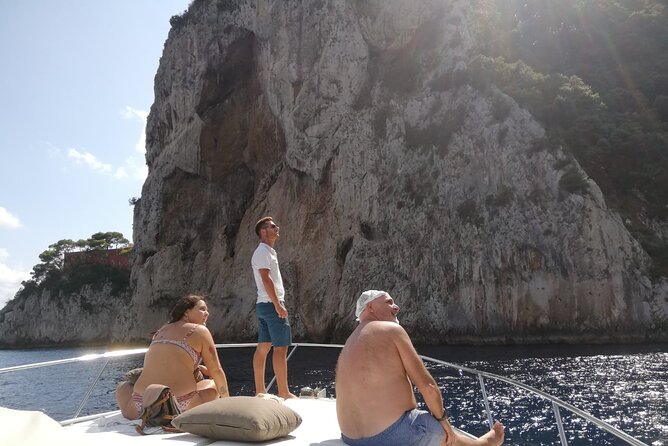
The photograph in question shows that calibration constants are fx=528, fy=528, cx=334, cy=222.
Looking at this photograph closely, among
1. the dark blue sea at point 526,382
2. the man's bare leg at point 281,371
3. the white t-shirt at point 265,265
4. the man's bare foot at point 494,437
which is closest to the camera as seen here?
the man's bare foot at point 494,437

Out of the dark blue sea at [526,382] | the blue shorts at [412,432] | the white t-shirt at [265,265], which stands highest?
the white t-shirt at [265,265]

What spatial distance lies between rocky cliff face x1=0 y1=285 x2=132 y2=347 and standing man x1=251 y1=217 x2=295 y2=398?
198ft

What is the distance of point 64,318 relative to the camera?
6525 centimetres

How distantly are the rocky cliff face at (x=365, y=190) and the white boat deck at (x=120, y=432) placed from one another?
26453mm

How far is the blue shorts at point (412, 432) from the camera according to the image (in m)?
3.06

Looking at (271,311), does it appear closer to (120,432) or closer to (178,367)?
(178,367)

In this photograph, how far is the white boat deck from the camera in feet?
6.34

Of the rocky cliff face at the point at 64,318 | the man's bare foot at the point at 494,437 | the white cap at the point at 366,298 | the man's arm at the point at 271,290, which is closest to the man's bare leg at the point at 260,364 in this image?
the man's arm at the point at 271,290

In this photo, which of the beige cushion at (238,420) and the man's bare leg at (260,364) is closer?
the beige cushion at (238,420)

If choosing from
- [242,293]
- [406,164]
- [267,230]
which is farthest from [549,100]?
[267,230]

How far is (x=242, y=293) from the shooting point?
133 feet

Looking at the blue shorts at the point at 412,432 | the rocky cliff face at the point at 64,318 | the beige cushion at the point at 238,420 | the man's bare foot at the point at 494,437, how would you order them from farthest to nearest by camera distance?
the rocky cliff face at the point at 64,318, the man's bare foot at the point at 494,437, the beige cushion at the point at 238,420, the blue shorts at the point at 412,432

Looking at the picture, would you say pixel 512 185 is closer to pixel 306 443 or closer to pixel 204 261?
pixel 204 261

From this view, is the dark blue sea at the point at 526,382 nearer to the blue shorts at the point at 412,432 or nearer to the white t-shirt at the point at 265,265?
the white t-shirt at the point at 265,265
